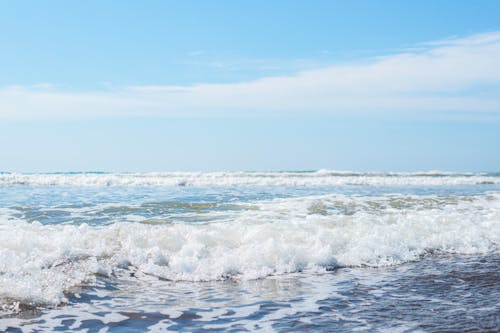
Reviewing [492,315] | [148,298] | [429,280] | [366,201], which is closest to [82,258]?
[148,298]

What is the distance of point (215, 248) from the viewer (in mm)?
7262

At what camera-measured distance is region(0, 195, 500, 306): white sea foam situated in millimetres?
5961

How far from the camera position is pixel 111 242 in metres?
7.32

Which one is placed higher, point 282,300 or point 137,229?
point 137,229

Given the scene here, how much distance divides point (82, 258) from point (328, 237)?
381cm

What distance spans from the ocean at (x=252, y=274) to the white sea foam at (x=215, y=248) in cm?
2

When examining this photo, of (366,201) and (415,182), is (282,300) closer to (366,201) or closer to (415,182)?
(366,201)

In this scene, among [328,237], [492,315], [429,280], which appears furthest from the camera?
[328,237]

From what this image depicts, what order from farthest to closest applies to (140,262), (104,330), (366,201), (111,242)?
(366,201) < (111,242) < (140,262) < (104,330)

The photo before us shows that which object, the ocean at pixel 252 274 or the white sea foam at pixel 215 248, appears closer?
the ocean at pixel 252 274

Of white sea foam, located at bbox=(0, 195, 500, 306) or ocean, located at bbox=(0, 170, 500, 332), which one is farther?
white sea foam, located at bbox=(0, 195, 500, 306)

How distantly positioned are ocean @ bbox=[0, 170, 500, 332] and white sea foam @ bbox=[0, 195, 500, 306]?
0.02 m

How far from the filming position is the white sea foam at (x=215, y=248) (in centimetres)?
596

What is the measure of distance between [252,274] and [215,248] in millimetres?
1143
